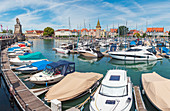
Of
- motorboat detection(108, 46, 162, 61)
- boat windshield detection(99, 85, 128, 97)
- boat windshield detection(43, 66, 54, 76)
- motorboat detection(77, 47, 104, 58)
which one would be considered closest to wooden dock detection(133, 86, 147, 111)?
boat windshield detection(99, 85, 128, 97)

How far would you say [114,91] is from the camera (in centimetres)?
1310

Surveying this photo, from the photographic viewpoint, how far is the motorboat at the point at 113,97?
11.2m

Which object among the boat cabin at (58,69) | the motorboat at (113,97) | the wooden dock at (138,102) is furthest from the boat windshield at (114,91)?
the boat cabin at (58,69)

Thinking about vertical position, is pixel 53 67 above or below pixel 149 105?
above

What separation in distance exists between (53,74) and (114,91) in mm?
9859

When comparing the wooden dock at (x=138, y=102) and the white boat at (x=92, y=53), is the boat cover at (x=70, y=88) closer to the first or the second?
the wooden dock at (x=138, y=102)

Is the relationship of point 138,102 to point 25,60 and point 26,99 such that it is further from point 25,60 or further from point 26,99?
point 25,60

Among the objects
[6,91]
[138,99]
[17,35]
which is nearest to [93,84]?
[138,99]

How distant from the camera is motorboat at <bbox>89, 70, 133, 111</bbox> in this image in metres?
11.2

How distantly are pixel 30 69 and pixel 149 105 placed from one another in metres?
18.9

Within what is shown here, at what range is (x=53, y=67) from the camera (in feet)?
65.7

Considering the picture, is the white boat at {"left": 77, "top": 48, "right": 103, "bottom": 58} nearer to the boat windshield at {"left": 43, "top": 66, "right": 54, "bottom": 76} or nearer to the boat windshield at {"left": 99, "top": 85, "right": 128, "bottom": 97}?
the boat windshield at {"left": 43, "top": 66, "right": 54, "bottom": 76}

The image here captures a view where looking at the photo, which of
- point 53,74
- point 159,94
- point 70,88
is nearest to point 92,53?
point 53,74

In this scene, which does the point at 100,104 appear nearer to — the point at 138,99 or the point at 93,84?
the point at 138,99
